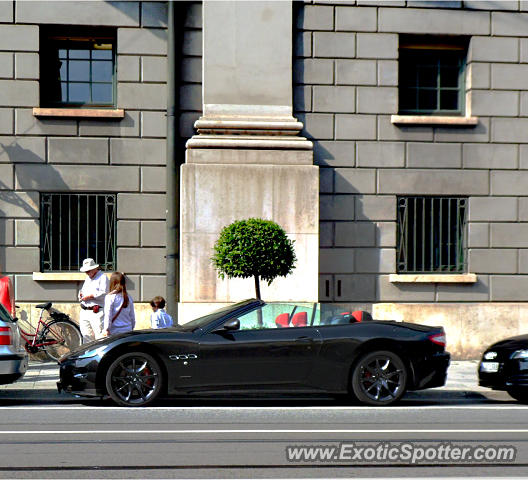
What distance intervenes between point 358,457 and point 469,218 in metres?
10.3

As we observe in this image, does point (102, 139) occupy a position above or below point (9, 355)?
above

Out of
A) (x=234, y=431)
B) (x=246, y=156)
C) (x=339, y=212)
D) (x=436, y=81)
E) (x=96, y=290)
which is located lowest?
(x=234, y=431)

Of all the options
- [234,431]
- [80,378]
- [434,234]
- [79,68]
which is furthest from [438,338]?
[79,68]

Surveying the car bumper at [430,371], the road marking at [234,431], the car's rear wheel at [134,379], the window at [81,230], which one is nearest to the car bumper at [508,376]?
the car bumper at [430,371]

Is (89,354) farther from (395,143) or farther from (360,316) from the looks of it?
(395,143)

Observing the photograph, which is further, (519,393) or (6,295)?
(6,295)

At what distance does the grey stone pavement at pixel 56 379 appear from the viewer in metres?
13.0

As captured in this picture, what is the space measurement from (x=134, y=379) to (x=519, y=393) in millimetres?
4787

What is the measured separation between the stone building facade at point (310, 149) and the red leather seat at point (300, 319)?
4882 mm

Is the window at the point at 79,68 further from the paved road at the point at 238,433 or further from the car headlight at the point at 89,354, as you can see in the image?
the car headlight at the point at 89,354

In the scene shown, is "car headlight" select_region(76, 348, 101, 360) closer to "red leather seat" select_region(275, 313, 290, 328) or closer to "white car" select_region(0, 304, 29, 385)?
"white car" select_region(0, 304, 29, 385)

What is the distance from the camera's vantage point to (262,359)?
11188mm

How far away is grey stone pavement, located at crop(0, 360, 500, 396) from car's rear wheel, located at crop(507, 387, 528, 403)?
25.5 inches

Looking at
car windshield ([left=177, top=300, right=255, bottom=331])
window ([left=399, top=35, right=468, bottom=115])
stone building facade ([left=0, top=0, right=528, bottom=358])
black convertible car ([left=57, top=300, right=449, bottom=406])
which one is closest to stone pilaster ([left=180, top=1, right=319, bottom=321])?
stone building facade ([left=0, top=0, right=528, bottom=358])
